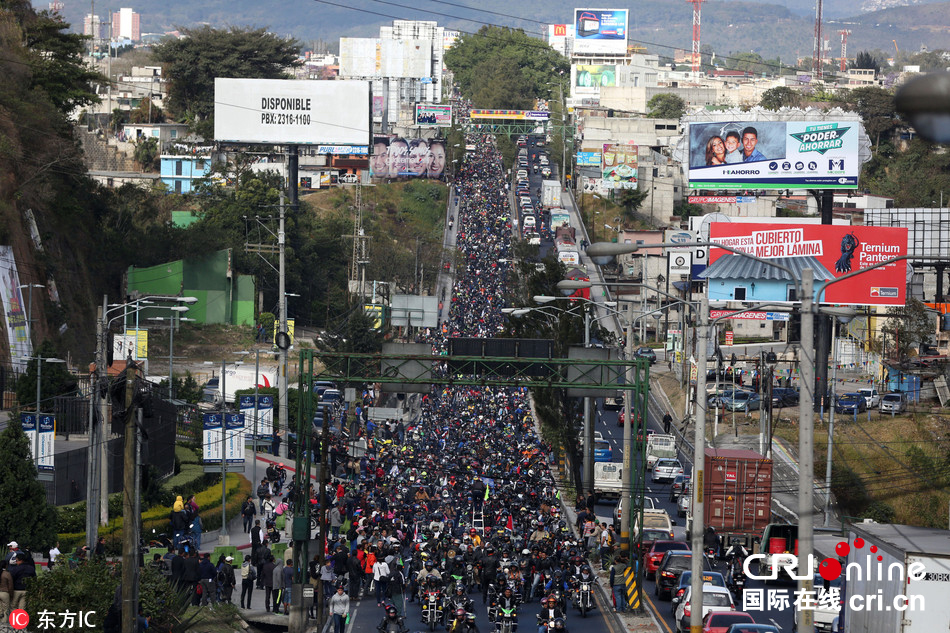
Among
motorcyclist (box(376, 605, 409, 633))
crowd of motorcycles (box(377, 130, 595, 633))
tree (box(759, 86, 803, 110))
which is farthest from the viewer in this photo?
tree (box(759, 86, 803, 110))

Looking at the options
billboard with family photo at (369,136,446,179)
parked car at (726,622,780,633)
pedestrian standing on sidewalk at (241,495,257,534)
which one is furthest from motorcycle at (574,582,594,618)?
billboard with family photo at (369,136,446,179)

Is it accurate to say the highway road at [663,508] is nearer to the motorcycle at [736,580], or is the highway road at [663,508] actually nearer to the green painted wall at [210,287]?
the motorcycle at [736,580]

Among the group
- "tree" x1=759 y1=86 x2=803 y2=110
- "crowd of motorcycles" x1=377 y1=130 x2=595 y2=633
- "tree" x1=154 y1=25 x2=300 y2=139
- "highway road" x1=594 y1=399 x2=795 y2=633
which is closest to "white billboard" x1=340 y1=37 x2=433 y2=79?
"tree" x1=759 y1=86 x2=803 y2=110

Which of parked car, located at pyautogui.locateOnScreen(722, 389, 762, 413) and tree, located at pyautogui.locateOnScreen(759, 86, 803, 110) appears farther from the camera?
tree, located at pyautogui.locateOnScreen(759, 86, 803, 110)

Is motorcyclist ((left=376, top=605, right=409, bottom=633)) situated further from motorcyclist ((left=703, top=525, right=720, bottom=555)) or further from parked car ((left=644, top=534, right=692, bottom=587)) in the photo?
motorcyclist ((left=703, top=525, right=720, bottom=555))

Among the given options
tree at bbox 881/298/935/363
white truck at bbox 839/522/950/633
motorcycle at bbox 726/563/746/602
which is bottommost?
motorcycle at bbox 726/563/746/602

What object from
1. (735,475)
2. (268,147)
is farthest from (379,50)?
(735,475)

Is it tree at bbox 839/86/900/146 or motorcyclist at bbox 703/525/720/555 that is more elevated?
tree at bbox 839/86/900/146

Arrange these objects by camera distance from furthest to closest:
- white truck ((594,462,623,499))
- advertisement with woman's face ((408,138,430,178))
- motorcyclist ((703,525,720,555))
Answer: advertisement with woman's face ((408,138,430,178)) → white truck ((594,462,623,499)) → motorcyclist ((703,525,720,555))
